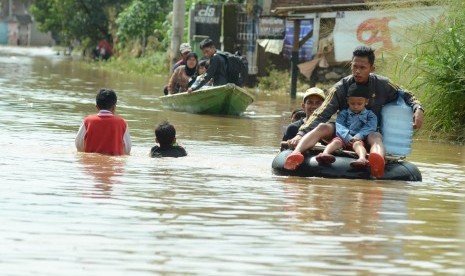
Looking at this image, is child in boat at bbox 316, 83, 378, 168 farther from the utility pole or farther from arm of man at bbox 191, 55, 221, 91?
the utility pole

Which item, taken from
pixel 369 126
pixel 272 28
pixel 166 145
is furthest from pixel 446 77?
pixel 272 28

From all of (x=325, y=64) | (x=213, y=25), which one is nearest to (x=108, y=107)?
(x=325, y=64)

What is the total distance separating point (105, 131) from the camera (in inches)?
501

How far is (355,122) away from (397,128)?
1.43ft

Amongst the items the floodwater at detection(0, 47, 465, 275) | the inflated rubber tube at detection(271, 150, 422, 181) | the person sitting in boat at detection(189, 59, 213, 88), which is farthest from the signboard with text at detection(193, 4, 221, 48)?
the inflated rubber tube at detection(271, 150, 422, 181)

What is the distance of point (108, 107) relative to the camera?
41.3ft

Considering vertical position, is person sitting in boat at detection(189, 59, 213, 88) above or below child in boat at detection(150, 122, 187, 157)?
above

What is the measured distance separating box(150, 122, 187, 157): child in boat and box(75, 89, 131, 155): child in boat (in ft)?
1.13

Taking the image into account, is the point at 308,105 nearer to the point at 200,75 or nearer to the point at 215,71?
the point at 215,71

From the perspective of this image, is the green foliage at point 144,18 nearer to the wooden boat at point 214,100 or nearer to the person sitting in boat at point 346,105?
the wooden boat at point 214,100

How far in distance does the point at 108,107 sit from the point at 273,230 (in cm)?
491

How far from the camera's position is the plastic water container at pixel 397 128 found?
11742mm

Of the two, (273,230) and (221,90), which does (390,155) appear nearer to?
Result: (273,230)

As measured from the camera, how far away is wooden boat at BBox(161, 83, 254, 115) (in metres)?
21.3
